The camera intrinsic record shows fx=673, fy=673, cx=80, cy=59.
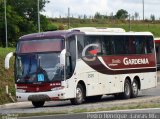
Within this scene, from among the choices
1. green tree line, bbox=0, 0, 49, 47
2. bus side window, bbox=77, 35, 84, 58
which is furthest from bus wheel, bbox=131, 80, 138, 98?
green tree line, bbox=0, 0, 49, 47

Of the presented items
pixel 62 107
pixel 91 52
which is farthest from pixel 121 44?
pixel 62 107

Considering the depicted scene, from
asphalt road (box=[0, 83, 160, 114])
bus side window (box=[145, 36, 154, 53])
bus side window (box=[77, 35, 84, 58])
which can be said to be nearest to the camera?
asphalt road (box=[0, 83, 160, 114])

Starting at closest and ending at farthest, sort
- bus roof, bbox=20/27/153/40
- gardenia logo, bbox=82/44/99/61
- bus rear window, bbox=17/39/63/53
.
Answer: bus rear window, bbox=17/39/63/53 → bus roof, bbox=20/27/153/40 → gardenia logo, bbox=82/44/99/61

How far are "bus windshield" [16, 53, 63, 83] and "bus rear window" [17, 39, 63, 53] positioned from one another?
9.6 inches

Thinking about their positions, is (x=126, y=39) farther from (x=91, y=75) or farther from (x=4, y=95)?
(x=4, y=95)

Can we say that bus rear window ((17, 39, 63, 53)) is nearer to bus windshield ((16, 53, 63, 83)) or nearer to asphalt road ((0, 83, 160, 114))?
bus windshield ((16, 53, 63, 83))

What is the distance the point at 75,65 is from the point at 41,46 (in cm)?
175

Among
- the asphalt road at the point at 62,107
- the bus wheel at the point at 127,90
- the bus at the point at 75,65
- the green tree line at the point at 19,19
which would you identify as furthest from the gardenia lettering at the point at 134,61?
the green tree line at the point at 19,19

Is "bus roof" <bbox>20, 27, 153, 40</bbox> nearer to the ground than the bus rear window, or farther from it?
farther from it

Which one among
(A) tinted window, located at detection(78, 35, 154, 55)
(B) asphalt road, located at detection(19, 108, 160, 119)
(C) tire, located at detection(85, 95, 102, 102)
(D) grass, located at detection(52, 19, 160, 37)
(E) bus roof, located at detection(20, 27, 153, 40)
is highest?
(D) grass, located at detection(52, 19, 160, 37)

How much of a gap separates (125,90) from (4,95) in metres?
7.70

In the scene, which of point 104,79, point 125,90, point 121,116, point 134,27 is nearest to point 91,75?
point 104,79

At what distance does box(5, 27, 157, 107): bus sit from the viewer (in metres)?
29.5

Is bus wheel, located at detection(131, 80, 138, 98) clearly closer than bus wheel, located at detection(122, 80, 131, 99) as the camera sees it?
No
